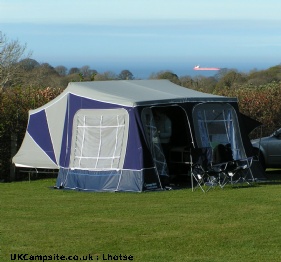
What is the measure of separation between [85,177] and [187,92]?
3.36 meters

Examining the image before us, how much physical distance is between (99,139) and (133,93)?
1.38 m

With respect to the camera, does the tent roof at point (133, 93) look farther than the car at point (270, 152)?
No

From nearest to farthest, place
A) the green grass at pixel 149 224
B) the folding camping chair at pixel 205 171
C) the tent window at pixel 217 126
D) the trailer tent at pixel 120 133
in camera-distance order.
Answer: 1. the green grass at pixel 149 224
2. the folding camping chair at pixel 205 171
3. the trailer tent at pixel 120 133
4. the tent window at pixel 217 126

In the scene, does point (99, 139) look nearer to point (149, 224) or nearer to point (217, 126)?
point (217, 126)

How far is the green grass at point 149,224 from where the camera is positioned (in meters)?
10.2

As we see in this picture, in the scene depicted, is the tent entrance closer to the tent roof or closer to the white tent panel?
the tent roof

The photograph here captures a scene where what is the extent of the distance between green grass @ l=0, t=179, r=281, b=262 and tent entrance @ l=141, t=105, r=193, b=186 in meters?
1.86

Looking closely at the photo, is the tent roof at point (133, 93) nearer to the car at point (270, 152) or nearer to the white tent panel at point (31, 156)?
the white tent panel at point (31, 156)

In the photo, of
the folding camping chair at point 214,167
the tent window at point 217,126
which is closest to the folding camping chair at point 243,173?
the folding camping chair at point 214,167

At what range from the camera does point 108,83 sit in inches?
757

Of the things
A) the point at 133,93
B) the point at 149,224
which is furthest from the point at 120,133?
the point at 149,224

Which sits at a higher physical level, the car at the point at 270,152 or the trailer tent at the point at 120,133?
the trailer tent at the point at 120,133

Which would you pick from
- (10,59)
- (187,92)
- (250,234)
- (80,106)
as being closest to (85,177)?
(80,106)

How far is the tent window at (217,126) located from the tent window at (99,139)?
1.87 meters
